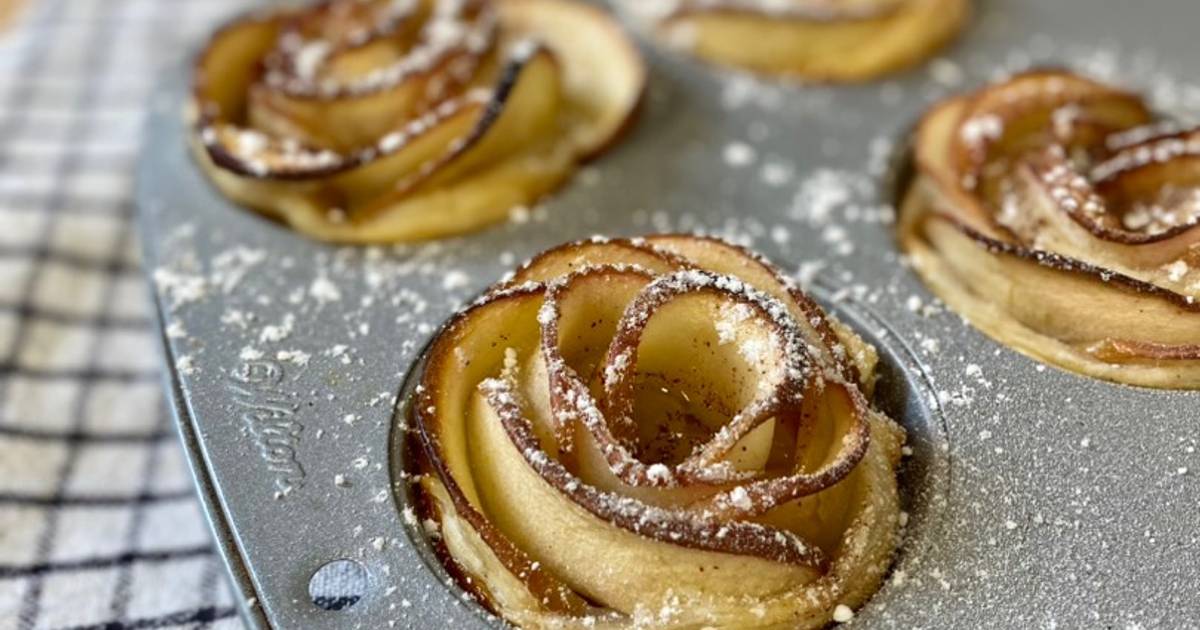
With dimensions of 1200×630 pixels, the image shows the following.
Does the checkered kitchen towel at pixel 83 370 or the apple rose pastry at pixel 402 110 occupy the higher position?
the apple rose pastry at pixel 402 110

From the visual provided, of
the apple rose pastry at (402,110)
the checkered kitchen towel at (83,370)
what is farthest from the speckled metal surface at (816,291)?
the checkered kitchen towel at (83,370)

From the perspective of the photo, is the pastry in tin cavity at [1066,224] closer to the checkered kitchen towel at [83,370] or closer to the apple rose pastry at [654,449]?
the apple rose pastry at [654,449]

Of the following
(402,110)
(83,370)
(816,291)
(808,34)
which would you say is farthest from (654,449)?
(83,370)

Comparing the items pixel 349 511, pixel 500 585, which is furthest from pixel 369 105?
pixel 500 585

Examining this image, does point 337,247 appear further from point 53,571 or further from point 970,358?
point 970,358

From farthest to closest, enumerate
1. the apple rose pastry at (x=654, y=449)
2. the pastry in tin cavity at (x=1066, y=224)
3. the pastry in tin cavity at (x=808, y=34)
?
1. the pastry in tin cavity at (x=808, y=34)
2. the pastry in tin cavity at (x=1066, y=224)
3. the apple rose pastry at (x=654, y=449)


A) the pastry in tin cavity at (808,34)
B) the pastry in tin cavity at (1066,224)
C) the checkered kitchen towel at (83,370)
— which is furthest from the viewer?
the pastry in tin cavity at (808,34)

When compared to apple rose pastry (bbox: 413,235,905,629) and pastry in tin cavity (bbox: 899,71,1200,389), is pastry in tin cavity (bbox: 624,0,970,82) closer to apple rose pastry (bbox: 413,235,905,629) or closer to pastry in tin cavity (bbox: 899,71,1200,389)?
pastry in tin cavity (bbox: 899,71,1200,389)
